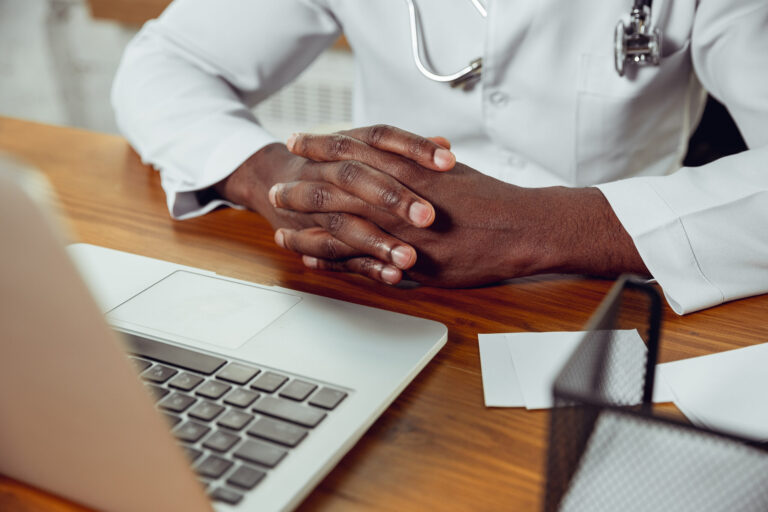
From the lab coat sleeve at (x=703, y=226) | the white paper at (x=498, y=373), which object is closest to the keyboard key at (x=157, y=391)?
the white paper at (x=498, y=373)

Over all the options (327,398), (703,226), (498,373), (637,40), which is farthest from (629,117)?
(327,398)

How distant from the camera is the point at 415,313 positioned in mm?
587

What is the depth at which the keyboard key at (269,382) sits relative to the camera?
1.42ft

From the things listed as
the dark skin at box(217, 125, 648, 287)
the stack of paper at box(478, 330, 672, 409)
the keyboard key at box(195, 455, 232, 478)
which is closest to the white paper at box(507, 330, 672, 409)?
the stack of paper at box(478, 330, 672, 409)

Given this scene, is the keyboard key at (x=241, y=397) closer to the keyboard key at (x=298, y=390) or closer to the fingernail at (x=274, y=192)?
the keyboard key at (x=298, y=390)

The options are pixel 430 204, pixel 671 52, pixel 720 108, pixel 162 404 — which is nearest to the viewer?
pixel 162 404

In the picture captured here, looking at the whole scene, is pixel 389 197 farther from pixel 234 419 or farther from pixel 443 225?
pixel 234 419

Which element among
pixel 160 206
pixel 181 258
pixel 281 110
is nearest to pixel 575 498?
pixel 181 258

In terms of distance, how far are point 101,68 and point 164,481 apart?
106 inches

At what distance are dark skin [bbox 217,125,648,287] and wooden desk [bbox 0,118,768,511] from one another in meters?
0.02

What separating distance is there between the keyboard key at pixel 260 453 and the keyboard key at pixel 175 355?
0.27 feet

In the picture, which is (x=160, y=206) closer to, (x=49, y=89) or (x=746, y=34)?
(x=746, y=34)

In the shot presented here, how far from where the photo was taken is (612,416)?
0.30m

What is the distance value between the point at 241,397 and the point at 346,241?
251mm
